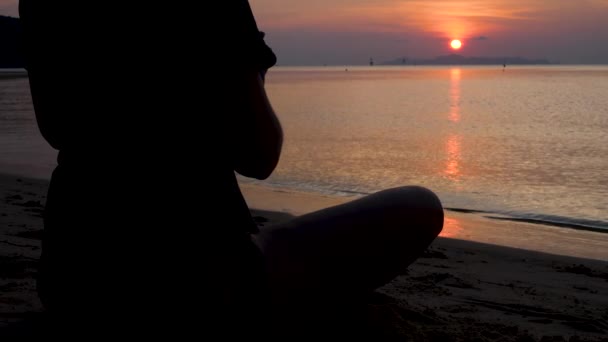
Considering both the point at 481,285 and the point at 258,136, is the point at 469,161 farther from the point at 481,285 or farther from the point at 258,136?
the point at 258,136

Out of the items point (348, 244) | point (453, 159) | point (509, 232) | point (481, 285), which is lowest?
point (453, 159)

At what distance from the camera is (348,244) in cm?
187

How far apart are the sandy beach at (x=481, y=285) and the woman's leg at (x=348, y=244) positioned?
0.49 meters

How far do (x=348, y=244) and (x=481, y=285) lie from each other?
258 cm

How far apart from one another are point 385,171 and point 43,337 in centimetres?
988

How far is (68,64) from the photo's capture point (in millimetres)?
1490

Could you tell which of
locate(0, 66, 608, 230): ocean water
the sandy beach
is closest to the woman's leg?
the sandy beach

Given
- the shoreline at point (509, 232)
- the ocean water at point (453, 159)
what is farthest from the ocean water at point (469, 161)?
the shoreline at point (509, 232)

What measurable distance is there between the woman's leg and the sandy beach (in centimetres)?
49

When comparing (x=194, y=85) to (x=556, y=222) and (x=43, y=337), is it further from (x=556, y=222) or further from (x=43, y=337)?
(x=556, y=222)

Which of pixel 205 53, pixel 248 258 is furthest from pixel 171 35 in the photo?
pixel 248 258

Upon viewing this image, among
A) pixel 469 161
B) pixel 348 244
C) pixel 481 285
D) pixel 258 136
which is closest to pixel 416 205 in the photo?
pixel 348 244

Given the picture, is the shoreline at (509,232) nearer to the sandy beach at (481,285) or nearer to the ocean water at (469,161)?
the sandy beach at (481,285)

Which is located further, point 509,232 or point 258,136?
point 509,232
